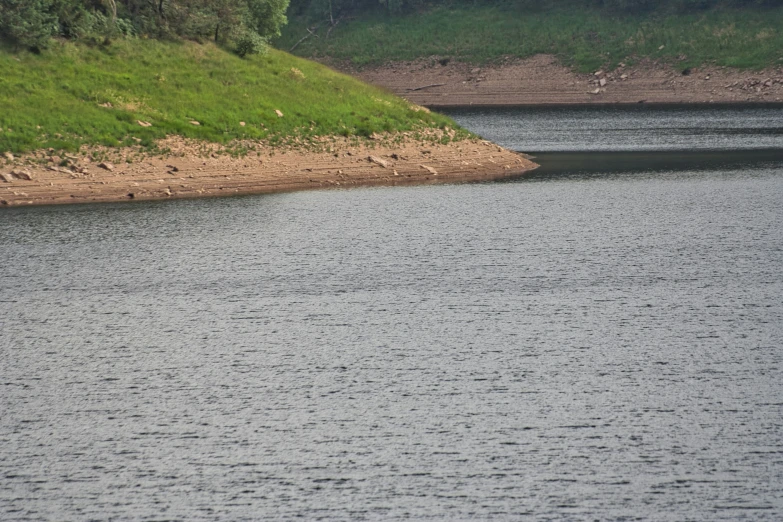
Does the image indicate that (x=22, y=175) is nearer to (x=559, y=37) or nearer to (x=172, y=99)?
(x=172, y=99)

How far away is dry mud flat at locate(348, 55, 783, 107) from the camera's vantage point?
8695 cm

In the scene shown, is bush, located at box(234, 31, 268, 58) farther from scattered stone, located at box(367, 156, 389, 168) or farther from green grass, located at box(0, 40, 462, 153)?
scattered stone, located at box(367, 156, 389, 168)

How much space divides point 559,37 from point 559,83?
988cm

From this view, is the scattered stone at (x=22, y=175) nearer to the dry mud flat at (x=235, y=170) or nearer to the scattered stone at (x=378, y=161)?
the dry mud flat at (x=235, y=170)

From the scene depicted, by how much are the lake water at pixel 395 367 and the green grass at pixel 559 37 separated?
6723cm

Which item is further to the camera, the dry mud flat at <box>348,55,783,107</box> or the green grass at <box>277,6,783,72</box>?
the green grass at <box>277,6,783,72</box>

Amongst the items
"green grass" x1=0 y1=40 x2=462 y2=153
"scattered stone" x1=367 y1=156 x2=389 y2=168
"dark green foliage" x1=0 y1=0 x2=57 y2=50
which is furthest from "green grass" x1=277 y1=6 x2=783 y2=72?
"dark green foliage" x1=0 y1=0 x2=57 y2=50

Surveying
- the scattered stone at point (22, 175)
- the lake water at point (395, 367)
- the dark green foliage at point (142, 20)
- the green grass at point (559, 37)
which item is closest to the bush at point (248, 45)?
the dark green foliage at point (142, 20)

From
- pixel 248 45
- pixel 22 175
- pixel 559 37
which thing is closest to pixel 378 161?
pixel 248 45

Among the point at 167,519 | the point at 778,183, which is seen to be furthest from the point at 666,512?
the point at 778,183

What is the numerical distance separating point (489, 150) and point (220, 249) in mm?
23436

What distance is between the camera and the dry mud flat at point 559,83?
8695 centimetres

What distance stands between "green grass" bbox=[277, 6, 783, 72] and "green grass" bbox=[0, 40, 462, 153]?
49.4 m

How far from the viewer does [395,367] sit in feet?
53.2
